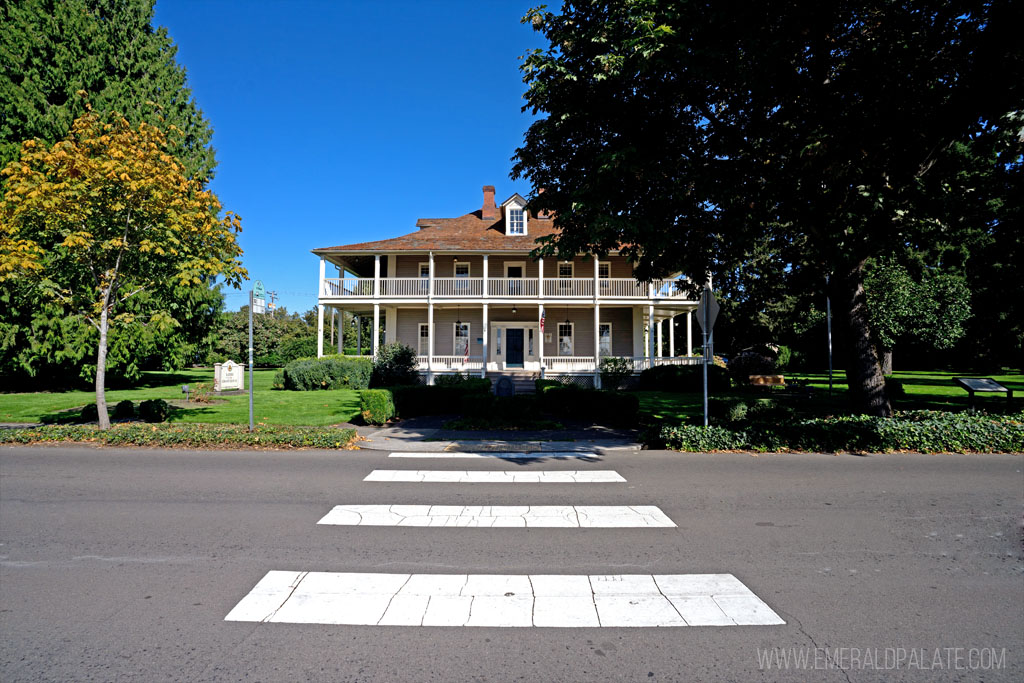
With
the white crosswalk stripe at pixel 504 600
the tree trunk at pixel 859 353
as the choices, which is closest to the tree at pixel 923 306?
the tree trunk at pixel 859 353

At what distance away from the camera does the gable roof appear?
2628 cm

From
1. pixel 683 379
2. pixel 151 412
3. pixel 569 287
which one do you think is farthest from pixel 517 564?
pixel 569 287

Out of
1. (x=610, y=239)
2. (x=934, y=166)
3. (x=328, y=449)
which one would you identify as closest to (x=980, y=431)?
(x=934, y=166)

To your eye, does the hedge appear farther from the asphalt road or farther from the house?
the asphalt road

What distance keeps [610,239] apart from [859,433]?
582 centimetres

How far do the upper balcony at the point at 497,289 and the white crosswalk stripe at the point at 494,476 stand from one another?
18032 mm

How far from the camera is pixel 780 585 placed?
12.9ft

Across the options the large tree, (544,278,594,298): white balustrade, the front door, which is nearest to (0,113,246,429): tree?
the large tree

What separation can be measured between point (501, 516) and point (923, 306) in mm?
28370

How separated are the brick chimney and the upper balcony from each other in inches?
242

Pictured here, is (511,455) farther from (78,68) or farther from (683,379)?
(78,68)

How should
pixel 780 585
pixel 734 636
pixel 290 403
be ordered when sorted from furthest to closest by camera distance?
pixel 290 403
pixel 780 585
pixel 734 636

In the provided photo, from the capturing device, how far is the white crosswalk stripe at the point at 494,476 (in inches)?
287

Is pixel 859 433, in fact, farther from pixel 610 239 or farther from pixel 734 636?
pixel 734 636
